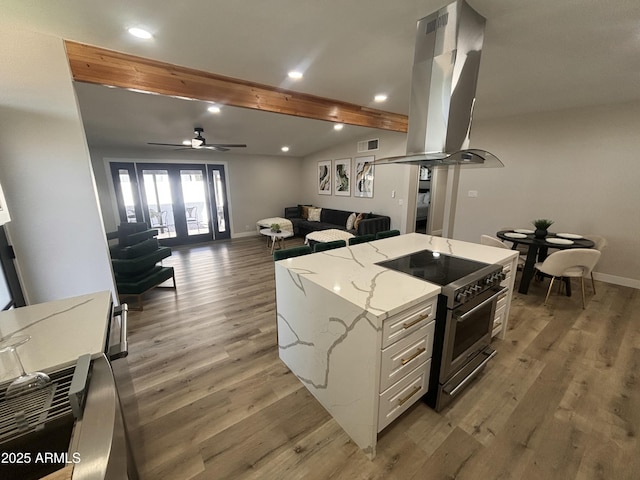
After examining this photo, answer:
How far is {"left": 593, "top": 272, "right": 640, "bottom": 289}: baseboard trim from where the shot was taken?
3604mm

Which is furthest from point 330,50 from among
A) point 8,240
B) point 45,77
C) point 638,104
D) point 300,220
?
point 300,220

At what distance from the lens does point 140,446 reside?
5.11 feet

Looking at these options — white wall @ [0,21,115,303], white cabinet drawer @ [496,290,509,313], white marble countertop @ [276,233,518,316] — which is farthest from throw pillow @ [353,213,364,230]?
white wall @ [0,21,115,303]

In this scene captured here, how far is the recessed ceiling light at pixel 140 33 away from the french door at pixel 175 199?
4610 millimetres

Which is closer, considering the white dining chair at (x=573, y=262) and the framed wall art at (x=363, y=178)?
the white dining chair at (x=573, y=262)

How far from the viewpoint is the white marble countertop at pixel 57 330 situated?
0.93m

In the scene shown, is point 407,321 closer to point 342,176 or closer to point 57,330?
point 57,330

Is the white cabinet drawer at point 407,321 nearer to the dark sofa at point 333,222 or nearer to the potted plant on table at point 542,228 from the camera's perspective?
the potted plant on table at point 542,228

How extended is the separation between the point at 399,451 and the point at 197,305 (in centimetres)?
279

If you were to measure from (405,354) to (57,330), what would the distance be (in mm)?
1702

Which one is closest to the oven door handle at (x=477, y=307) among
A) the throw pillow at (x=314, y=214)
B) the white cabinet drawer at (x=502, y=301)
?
the white cabinet drawer at (x=502, y=301)

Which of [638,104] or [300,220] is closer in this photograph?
[638,104]

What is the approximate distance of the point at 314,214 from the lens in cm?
737

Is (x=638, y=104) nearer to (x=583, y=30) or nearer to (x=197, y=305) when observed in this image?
(x=583, y=30)
